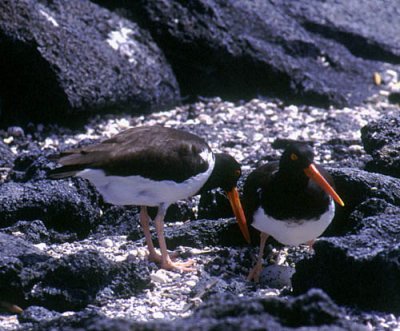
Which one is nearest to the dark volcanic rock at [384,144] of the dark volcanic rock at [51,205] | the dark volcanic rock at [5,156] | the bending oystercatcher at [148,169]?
the bending oystercatcher at [148,169]

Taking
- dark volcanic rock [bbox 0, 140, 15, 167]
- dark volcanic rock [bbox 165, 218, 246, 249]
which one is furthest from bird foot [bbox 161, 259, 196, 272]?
dark volcanic rock [bbox 0, 140, 15, 167]

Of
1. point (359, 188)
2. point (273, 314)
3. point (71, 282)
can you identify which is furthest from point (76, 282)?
point (359, 188)

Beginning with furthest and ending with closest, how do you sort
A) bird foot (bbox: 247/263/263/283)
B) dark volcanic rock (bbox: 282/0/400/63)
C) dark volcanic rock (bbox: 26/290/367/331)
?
dark volcanic rock (bbox: 282/0/400/63) < bird foot (bbox: 247/263/263/283) < dark volcanic rock (bbox: 26/290/367/331)

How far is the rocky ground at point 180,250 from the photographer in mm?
3350

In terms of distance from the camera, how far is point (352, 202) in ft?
19.7

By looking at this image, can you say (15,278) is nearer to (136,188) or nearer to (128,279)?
(128,279)

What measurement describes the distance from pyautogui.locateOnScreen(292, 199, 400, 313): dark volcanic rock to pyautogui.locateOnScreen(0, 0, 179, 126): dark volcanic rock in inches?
169

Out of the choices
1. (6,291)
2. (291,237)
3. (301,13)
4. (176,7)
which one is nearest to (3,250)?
(6,291)

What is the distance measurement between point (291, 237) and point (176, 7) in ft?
15.9

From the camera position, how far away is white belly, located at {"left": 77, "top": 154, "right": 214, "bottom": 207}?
5.50 metres

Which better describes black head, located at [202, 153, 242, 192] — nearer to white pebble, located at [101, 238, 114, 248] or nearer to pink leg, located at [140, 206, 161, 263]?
pink leg, located at [140, 206, 161, 263]

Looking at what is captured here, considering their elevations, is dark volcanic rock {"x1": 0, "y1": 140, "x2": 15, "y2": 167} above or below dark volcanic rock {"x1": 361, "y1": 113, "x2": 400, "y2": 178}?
below

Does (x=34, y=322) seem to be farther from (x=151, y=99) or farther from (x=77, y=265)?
(x=151, y=99)

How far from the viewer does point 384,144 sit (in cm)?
670
